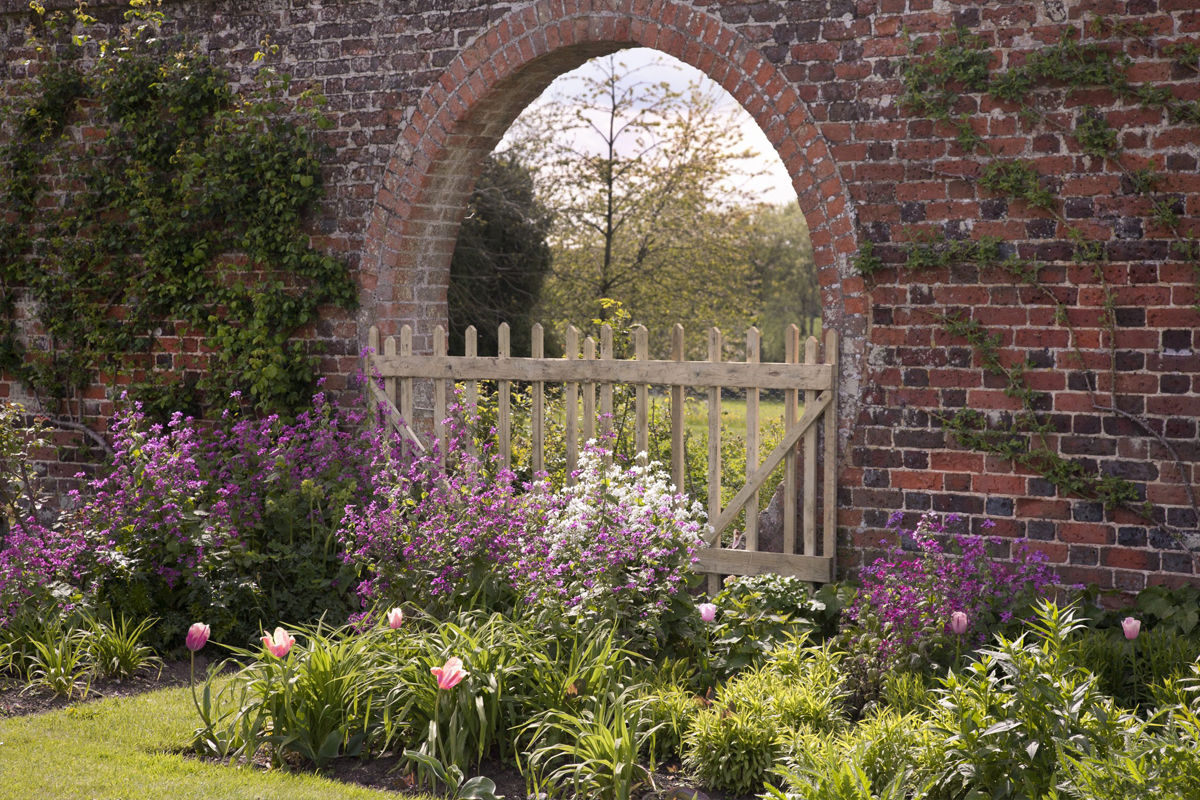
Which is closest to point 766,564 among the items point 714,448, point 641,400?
point 714,448

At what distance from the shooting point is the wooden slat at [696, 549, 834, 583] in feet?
18.6

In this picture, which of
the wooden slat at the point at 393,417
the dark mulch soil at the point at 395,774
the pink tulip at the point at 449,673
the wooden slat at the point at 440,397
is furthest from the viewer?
the wooden slat at the point at 393,417

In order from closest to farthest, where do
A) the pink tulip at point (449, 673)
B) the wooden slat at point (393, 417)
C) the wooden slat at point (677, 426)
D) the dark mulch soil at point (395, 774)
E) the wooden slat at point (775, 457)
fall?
the pink tulip at point (449, 673)
the dark mulch soil at point (395, 774)
the wooden slat at point (775, 457)
the wooden slat at point (677, 426)
the wooden slat at point (393, 417)

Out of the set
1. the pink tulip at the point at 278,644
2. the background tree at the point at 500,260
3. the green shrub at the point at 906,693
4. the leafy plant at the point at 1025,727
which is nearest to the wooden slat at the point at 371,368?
the pink tulip at the point at 278,644

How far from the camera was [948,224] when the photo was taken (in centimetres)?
546

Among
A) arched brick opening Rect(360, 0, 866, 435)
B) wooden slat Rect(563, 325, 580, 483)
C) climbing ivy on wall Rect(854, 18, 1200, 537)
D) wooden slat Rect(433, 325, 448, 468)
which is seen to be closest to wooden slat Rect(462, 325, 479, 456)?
wooden slat Rect(433, 325, 448, 468)

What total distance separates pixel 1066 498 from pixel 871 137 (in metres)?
2.01

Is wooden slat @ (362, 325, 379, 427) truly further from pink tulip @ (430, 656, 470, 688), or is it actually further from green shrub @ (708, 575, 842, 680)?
pink tulip @ (430, 656, 470, 688)

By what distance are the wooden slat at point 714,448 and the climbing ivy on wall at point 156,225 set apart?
2514 mm

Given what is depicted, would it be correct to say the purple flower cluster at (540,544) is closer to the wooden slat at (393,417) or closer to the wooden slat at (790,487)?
the wooden slat at (790,487)

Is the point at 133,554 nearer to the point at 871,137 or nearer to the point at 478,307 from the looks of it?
the point at 871,137

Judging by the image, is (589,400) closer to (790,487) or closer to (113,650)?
(790,487)

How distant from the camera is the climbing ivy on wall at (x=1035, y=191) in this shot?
5.06 metres

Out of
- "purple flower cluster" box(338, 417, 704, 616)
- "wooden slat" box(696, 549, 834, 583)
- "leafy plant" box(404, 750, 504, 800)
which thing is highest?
"purple flower cluster" box(338, 417, 704, 616)
